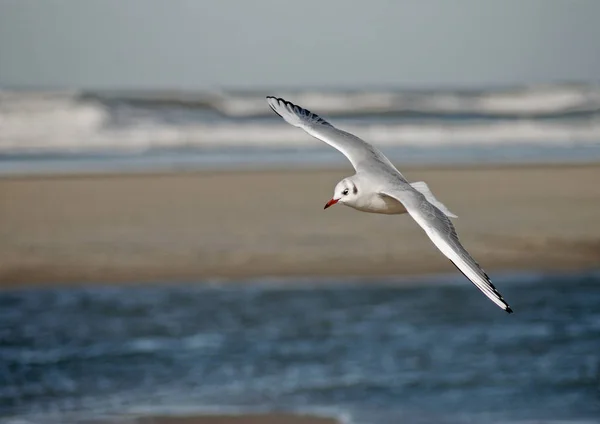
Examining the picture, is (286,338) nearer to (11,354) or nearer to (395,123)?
(11,354)

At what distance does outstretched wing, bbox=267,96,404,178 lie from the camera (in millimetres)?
8617

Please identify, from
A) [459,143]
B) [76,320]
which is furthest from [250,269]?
[459,143]

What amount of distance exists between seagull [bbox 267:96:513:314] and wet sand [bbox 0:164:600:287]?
580 cm

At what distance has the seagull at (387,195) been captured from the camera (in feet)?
22.4

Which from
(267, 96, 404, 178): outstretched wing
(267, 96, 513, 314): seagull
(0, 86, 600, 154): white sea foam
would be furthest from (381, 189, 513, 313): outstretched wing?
(0, 86, 600, 154): white sea foam

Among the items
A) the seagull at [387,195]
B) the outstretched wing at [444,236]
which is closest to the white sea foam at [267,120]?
the seagull at [387,195]

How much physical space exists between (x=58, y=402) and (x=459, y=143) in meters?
13.7

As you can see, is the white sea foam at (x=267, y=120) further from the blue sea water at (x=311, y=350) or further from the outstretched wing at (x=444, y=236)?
the outstretched wing at (x=444, y=236)

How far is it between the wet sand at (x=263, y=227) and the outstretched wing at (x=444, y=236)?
718cm

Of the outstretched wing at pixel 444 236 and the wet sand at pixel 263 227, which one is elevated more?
the wet sand at pixel 263 227

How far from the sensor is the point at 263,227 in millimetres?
16141

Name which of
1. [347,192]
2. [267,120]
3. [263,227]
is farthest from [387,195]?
[267,120]

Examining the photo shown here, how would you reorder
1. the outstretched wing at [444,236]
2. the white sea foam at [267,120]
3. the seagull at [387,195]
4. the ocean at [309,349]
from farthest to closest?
the white sea foam at [267,120], the ocean at [309,349], the seagull at [387,195], the outstretched wing at [444,236]

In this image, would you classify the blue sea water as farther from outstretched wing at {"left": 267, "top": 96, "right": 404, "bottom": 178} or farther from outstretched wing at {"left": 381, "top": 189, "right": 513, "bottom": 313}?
outstretched wing at {"left": 381, "top": 189, "right": 513, "bottom": 313}
